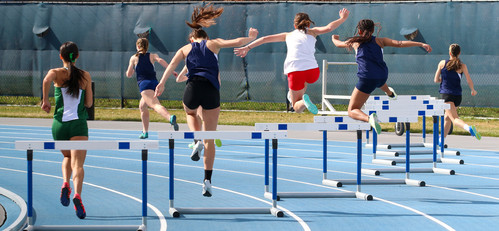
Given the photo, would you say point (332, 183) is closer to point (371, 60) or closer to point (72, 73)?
point (371, 60)

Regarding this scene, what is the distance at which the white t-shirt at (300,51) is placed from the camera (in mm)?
10109

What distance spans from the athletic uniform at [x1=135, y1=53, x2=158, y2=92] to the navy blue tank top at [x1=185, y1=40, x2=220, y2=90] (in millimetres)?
6488

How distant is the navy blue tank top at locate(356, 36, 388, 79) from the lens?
9992mm

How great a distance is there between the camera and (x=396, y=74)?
21.5 meters

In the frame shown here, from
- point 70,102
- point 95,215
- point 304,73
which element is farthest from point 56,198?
point 304,73

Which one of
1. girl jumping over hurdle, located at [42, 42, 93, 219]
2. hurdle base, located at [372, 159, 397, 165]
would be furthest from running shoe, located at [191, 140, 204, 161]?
hurdle base, located at [372, 159, 397, 165]

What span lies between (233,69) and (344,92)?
131 inches

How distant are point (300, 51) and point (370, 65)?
0.87 metres

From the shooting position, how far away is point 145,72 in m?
15.2

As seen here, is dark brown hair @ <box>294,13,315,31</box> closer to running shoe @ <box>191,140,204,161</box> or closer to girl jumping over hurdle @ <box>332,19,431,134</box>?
girl jumping over hurdle @ <box>332,19,431,134</box>

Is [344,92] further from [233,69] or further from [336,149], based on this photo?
[336,149]

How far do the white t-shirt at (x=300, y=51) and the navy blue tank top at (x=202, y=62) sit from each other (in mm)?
1590

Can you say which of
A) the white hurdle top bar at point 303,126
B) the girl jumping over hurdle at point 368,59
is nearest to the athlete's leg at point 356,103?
the girl jumping over hurdle at point 368,59

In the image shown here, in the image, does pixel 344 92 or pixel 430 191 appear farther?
pixel 344 92
